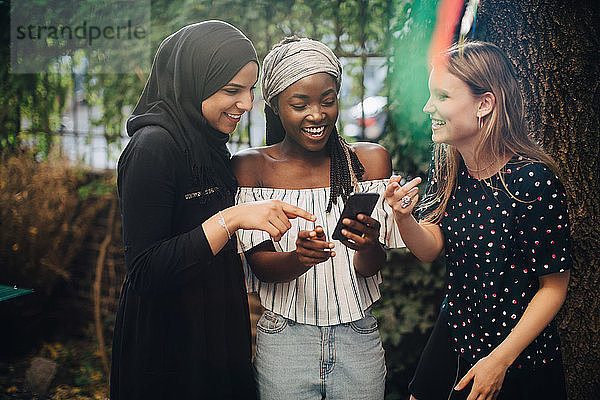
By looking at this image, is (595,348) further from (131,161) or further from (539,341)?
(131,161)

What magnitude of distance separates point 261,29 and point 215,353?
209 cm

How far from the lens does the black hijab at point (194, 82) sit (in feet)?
5.72

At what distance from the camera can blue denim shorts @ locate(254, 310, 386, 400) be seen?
5.99ft

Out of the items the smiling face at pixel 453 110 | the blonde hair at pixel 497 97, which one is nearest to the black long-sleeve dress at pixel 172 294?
the smiling face at pixel 453 110

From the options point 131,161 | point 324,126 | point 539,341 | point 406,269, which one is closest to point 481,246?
point 539,341

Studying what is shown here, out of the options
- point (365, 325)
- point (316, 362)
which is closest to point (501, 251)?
point (365, 325)

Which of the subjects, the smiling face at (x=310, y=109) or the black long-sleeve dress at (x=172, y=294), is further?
the smiling face at (x=310, y=109)

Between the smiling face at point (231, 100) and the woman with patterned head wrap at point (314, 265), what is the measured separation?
67 millimetres

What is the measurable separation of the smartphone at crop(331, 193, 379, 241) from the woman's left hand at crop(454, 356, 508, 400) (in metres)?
0.52

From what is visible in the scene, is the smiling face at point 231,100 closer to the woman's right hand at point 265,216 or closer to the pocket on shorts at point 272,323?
the woman's right hand at point 265,216

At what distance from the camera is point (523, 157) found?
1668 millimetres

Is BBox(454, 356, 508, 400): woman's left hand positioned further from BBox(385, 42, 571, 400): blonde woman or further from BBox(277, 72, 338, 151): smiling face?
BBox(277, 72, 338, 151): smiling face

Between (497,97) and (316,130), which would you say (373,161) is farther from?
(497,97)

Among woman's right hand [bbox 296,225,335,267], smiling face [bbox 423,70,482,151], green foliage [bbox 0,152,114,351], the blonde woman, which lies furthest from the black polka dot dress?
green foliage [bbox 0,152,114,351]
